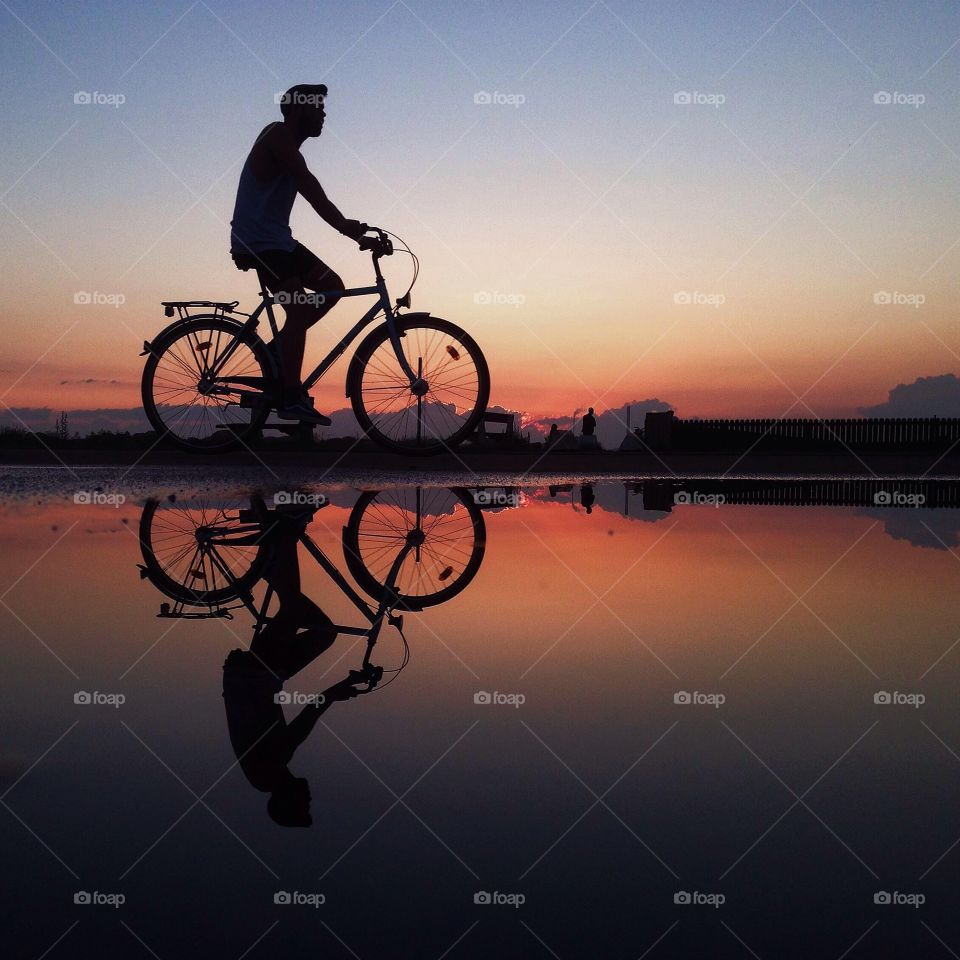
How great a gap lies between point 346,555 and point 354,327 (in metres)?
2.98

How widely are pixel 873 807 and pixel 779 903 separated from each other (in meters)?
0.58

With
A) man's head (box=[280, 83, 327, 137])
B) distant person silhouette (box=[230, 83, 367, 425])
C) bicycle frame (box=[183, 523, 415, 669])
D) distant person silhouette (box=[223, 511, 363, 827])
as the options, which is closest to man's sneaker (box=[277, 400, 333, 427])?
distant person silhouette (box=[230, 83, 367, 425])

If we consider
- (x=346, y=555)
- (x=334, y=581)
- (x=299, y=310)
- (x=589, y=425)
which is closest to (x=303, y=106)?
(x=299, y=310)

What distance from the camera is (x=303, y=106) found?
801 centimetres

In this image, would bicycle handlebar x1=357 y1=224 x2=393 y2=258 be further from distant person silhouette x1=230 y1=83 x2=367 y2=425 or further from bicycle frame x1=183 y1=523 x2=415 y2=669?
bicycle frame x1=183 y1=523 x2=415 y2=669

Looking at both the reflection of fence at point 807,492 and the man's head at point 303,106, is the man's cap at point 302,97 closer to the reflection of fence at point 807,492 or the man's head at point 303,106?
the man's head at point 303,106

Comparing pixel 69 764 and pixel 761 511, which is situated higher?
pixel 761 511

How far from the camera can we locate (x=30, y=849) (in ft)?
7.11

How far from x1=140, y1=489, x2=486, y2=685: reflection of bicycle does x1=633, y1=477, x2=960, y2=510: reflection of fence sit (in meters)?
2.94

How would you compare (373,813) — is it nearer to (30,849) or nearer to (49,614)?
(30,849)

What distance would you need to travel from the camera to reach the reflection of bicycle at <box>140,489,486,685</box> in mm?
4848

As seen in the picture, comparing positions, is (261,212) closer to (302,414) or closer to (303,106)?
(303,106)

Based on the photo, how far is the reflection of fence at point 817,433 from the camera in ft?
152

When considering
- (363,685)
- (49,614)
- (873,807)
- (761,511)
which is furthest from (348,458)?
(873,807)
